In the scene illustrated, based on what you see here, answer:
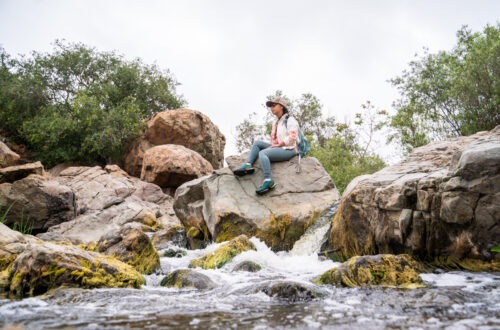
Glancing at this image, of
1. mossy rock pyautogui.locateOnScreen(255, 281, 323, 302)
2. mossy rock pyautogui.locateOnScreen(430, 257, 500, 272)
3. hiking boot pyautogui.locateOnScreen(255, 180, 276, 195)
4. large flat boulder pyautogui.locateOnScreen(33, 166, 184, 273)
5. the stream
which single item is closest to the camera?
the stream

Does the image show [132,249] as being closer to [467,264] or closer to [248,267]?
[248,267]

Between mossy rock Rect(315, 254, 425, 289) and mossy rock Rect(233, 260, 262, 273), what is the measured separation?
4.79 ft

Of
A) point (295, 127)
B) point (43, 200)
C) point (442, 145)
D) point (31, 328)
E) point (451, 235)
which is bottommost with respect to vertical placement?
point (31, 328)

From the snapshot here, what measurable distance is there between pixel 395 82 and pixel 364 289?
67.0 ft

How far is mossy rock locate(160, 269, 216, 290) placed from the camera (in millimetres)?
5250

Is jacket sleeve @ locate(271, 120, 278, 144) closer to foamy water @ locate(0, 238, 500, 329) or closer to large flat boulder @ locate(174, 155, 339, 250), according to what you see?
large flat boulder @ locate(174, 155, 339, 250)

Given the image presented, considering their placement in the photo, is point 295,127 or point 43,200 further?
point 43,200

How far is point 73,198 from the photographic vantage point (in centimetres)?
1298

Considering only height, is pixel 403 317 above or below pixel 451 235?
below

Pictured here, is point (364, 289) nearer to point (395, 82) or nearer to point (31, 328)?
point (31, 328)

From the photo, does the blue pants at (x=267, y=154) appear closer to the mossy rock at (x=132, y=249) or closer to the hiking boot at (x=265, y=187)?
the hiking boot at (x=265, y=187)

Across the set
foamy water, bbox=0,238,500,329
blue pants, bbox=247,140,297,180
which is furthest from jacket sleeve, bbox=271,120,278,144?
foamy water, bbox=0,238,500,329

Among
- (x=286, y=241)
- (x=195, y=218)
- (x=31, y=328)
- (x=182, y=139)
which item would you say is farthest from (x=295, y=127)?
(x=182, y=139)

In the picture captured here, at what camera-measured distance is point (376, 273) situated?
4969mm
